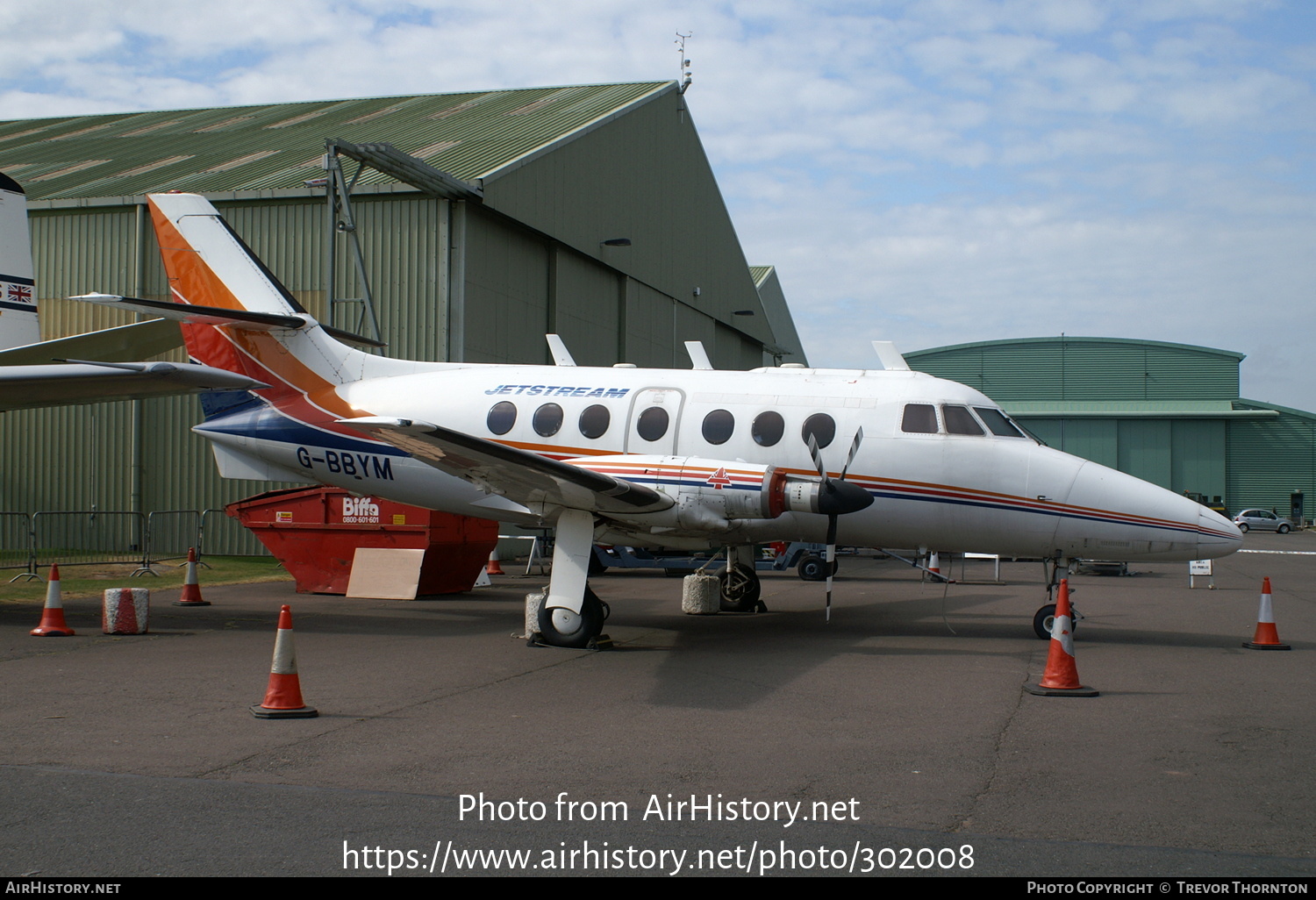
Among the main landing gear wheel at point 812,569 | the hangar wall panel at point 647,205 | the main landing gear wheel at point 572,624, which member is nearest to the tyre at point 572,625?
the main landing gear wheel at point 572,624

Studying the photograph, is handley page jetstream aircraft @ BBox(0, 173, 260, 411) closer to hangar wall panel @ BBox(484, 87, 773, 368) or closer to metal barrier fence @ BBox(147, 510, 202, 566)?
metal barrier fence @ BBox(147, 510, 202, 566)

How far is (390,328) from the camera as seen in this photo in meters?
22.8

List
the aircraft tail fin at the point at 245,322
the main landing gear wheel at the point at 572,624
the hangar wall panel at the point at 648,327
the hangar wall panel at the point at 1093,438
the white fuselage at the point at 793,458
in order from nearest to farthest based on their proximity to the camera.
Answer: the main landing gear wheel at the point at 572,624
the white fuselage at the point at 793,458
the aircraft tail fin at the point at 245,322
the hangar wall panel at the point at 648,327
the hangar wall panel at the point at 1093,438

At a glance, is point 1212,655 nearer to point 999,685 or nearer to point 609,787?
point 999,685

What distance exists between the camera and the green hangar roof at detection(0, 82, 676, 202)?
24.7 metres

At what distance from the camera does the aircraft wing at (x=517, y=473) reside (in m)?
9.09

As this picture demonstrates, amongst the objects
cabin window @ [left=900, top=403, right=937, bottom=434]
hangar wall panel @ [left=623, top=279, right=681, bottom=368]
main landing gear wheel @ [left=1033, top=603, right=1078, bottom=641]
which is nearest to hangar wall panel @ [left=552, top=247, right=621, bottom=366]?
hangar wall panel @ [left=623, top=279, right=681, bottom=368]

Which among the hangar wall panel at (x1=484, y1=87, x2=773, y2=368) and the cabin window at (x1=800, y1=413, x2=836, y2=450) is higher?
the hangar wall panel at (x1=484, y1=87, x2=773, y2=368)

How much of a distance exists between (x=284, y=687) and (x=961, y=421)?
308 inches

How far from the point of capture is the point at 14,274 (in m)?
14.0

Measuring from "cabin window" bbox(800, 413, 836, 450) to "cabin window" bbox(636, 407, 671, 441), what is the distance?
160cm

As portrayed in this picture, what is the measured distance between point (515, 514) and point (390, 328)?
1217cm

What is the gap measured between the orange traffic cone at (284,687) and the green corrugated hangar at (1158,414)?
196 ft

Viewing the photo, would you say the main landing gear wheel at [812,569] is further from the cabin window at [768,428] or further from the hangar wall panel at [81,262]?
the hangar wall panel at [81,262]
